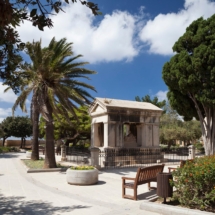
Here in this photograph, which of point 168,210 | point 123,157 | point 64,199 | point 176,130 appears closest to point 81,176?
point 64,199

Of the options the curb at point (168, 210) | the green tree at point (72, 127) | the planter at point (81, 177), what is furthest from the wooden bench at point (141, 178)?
the green tree at point (72, 127)

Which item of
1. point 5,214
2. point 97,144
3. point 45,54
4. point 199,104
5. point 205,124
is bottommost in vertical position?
point 5,214

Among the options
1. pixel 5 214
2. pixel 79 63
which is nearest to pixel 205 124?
pixel 79 63

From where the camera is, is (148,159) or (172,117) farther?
(172,117)

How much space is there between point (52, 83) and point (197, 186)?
11.3m

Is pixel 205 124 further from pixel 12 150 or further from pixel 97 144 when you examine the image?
pixel 12 150

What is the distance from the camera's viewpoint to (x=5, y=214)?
245 inches

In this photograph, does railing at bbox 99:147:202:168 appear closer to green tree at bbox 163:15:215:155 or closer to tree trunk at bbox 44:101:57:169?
tree trunk at bbox 44:101:57:169

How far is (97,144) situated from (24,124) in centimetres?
3271

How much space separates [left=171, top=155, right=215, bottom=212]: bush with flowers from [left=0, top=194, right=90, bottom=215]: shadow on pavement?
8.30 ft

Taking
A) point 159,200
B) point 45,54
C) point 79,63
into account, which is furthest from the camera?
point 79,63

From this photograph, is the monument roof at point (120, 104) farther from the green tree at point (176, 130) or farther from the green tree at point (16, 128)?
the green tree at point (16, 128)

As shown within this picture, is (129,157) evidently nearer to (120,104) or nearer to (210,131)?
(120,104)

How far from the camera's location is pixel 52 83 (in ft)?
50.5
